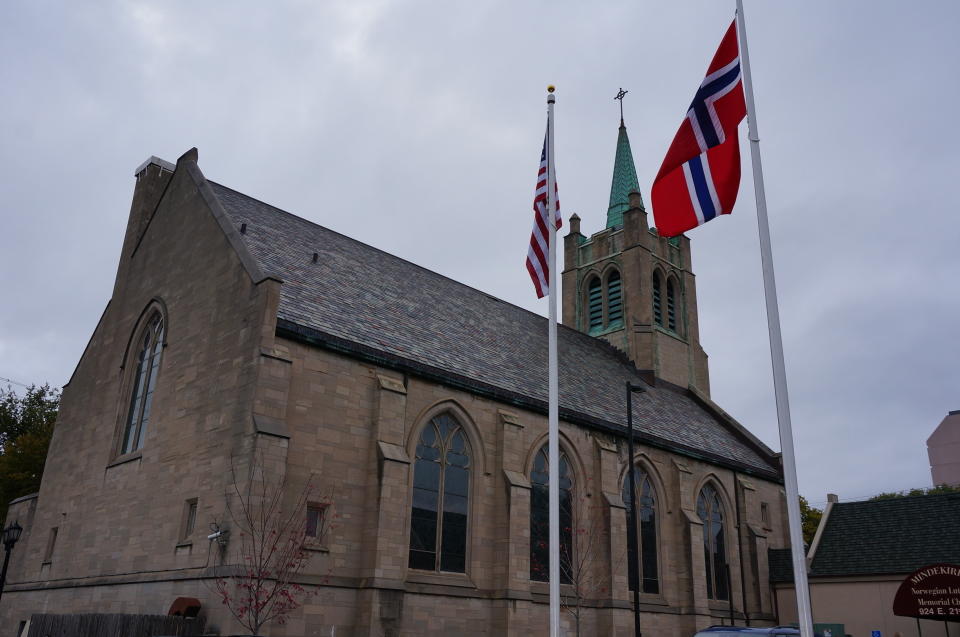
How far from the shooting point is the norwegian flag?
38.2 ft

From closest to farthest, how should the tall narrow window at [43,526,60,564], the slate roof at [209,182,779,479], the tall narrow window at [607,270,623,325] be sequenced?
the slate roof at [209,182,779,479]
the tall narrow window at [43,526,60,564]
the tall narrow window at [607,270,623,325]

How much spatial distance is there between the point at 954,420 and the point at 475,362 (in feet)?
252

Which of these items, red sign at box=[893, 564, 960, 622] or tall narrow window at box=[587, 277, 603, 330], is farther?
tall narrow window at box=[587, 277, 603, 330]

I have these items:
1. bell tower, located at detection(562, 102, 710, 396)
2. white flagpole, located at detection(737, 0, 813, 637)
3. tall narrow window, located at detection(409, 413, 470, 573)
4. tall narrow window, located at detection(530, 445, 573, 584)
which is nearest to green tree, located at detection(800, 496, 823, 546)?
bell tower, located at detection(562, 102, 710, 396)

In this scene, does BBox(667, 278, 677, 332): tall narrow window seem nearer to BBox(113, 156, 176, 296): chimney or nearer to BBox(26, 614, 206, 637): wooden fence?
BBox(113, 156, 176, 296): chimney

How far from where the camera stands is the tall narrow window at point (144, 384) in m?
24.6

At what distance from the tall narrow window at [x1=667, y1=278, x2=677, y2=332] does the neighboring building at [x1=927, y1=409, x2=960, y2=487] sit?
54.4 meters

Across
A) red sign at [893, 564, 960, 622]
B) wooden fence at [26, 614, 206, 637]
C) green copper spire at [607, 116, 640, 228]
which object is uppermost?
green copper spire at [607, 116, 640, 228]

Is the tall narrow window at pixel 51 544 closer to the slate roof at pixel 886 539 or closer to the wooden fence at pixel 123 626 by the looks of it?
the wooden fence at pixel 123 626

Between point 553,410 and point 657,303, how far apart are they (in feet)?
104

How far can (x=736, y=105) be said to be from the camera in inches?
462

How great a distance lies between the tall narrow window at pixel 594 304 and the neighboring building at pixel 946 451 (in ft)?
189

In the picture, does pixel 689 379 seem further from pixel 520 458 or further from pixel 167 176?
pixel 167 176

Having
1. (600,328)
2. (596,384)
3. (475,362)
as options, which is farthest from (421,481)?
(600,328)
